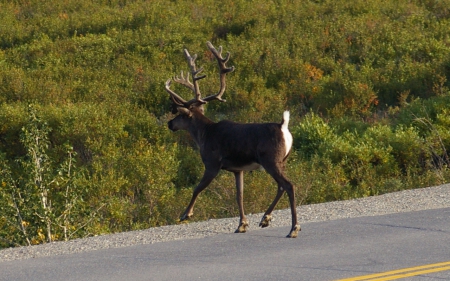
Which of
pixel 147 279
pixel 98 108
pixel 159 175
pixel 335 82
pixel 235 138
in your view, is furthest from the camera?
pixel 335 82

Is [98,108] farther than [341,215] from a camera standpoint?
Yes

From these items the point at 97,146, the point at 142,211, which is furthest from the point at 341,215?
the point at 97,146

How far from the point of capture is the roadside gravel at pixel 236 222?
9156mm

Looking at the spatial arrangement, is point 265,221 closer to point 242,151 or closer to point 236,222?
point 236,222

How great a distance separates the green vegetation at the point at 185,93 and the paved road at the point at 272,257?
353 cm

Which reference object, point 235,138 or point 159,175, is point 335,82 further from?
point 235,138

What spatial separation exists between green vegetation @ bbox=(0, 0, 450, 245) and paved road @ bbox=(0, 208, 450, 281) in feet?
11.6

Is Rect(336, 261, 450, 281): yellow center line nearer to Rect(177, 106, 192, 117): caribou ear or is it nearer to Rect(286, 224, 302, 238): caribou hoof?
Rect(286, 224, 302, 238): caribou hoof

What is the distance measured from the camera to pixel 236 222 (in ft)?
35.1

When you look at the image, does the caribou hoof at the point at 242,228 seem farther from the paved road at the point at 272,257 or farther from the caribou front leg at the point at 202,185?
the caribou front leg at the point at 202,185

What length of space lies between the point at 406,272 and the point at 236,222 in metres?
3.76

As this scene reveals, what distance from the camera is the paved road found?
296 inches

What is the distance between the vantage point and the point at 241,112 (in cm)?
2277

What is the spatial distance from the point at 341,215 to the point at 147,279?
3993 millimetres
